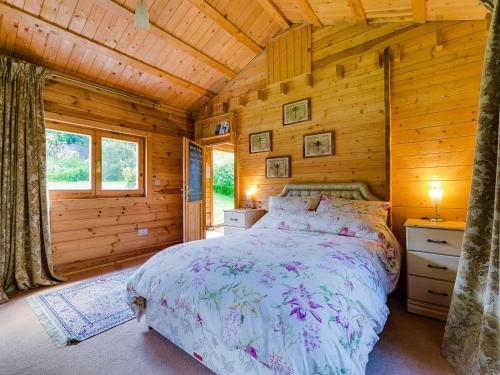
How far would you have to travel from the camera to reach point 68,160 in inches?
135

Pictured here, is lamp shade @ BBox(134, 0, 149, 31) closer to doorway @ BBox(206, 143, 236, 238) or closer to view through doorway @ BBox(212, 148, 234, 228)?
doorway @ BBox(206, 143, 236, 238)

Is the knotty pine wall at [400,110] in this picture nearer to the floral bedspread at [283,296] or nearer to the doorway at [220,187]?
the floral bedspread at [283,296]

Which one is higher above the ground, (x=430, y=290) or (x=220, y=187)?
(x=220, y=187)

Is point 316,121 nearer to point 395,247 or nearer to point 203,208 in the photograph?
point 395,247

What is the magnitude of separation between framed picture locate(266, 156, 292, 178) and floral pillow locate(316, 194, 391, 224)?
3.36ft

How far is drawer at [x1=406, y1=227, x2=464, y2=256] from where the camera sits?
2.02m

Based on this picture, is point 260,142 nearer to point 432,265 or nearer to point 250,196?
point 250,196

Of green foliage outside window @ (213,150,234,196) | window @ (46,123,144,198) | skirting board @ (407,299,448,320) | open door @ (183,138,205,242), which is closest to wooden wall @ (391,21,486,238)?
skirting board @ (407,299,448,320)

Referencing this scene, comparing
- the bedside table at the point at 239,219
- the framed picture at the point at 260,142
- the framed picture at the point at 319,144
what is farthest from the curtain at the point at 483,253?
the framed picture at the point at 260,142

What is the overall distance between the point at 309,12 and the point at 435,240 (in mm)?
2939

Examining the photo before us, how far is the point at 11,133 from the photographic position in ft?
9.04

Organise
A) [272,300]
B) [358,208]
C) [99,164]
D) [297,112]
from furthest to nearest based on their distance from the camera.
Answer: [99,164], [297,112], [358,208], [272,300]

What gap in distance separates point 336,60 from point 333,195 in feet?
5.81

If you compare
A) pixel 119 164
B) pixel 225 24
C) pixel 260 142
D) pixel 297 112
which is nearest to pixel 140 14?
pixel 225 24
